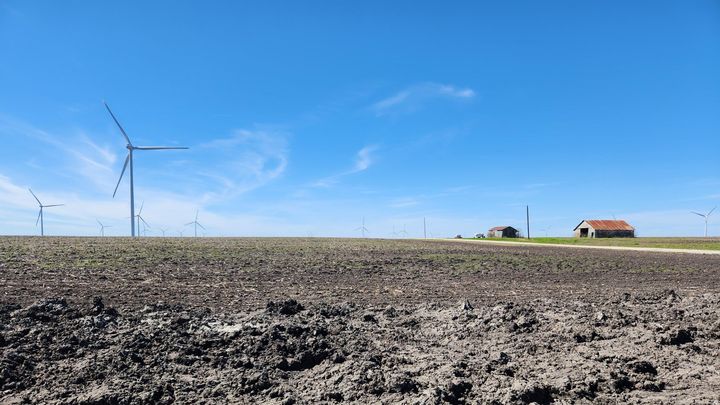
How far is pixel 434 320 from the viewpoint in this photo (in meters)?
9.42

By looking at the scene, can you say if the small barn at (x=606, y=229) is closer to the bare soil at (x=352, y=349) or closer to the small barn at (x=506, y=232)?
the small barn at (x=506, y=232)

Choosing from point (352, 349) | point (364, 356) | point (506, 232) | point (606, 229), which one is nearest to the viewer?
point (364, 356)

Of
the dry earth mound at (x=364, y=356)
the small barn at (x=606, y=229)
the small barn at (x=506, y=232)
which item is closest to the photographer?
the dry earth mound at (x=364, y=356)

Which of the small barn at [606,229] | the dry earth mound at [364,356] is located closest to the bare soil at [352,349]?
the dry earth mound at [364,356]

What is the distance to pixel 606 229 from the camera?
92375 mm

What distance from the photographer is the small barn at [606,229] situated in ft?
301

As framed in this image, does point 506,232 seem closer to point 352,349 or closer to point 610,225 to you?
point 610,225

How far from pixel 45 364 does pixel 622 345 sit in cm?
839

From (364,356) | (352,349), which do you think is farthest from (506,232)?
(364,356)

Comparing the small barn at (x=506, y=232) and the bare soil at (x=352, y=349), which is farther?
the small barn at (x=506, y=232)

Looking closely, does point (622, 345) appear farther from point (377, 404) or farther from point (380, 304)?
point (380, 304)

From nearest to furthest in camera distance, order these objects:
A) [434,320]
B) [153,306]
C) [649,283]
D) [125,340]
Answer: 1. [125,340]
2. [434,320]
3. [153,306]
4. [649,283]

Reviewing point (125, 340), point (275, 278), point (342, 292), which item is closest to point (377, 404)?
point (125, 340)

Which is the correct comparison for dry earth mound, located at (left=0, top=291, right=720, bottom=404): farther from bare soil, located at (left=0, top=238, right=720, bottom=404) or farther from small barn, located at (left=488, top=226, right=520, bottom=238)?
small barn, located at (left=488, top=226, right=520, bottom=238)
